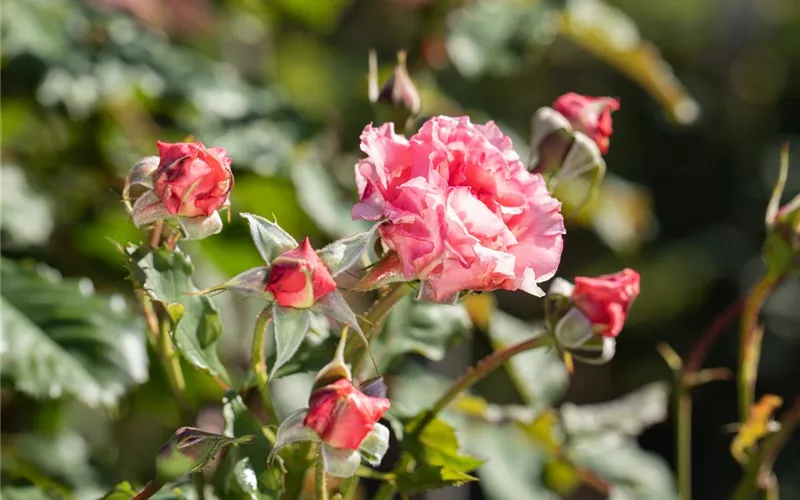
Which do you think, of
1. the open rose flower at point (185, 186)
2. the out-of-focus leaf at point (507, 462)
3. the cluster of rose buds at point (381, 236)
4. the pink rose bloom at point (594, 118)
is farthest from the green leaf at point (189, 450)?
the out-of-focus leaf at point (507, 462)

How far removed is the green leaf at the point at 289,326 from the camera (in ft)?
1.46

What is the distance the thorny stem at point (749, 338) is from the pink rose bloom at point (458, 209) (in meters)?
0.23

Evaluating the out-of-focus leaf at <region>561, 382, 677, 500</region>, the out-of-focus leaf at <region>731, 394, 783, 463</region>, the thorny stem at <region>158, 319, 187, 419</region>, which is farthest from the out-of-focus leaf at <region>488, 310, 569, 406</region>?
the thorny stem at <region>158, 319, 187, 419</region>

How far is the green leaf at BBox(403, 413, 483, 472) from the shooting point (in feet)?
1.90

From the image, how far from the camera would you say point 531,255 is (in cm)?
49

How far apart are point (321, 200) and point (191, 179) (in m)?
0.49

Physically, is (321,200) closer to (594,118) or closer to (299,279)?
(594,118)

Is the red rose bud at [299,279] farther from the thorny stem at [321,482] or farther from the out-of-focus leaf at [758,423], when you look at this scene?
the out-of-focus leaf at [758,423]

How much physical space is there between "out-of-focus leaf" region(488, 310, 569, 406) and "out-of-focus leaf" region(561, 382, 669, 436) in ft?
0.08

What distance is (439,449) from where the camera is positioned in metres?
0.59

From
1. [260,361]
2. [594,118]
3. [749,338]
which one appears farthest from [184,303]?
[749,338]

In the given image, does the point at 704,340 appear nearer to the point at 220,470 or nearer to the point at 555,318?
the point at 555,318

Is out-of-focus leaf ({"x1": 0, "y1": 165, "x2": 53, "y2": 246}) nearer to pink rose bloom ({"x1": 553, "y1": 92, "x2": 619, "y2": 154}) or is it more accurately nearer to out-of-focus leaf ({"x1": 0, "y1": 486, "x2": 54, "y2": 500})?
out-of-focus leaf ({"x1": 0, "y1": 486, "x2": 54, "y2": 500})

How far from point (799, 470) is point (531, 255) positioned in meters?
2.06
